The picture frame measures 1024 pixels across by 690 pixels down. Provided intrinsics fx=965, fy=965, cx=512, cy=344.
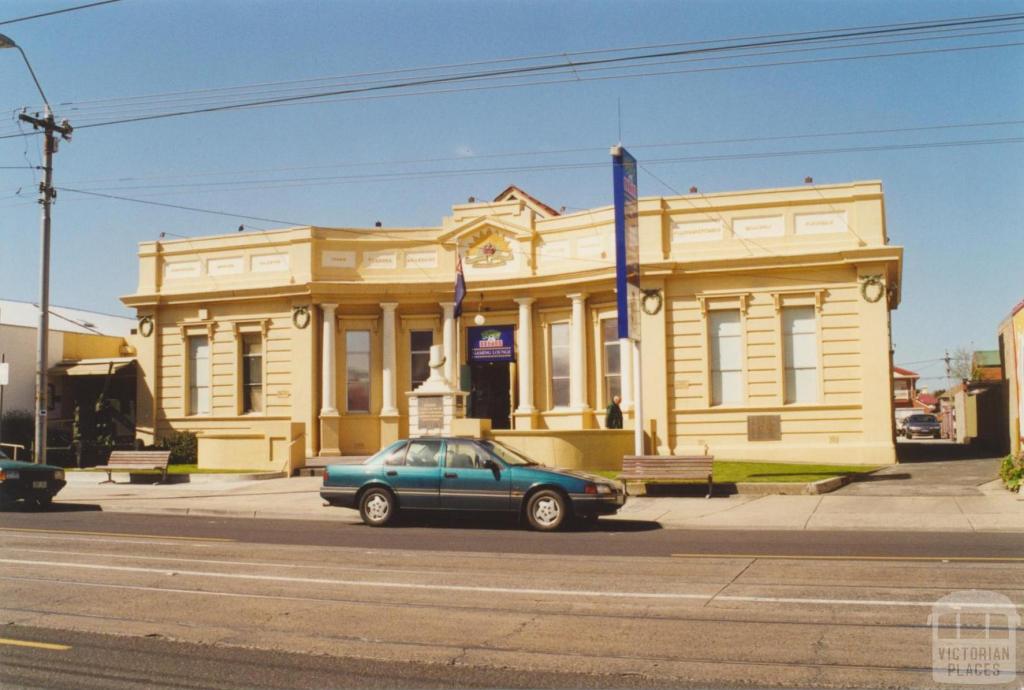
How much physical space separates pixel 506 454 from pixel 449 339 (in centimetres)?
1495

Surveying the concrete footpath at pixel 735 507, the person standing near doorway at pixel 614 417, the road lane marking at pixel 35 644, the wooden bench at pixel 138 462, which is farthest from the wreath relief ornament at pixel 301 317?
the road lane marking at pixel 35 644

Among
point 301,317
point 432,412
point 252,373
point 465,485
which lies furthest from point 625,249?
point 252,373

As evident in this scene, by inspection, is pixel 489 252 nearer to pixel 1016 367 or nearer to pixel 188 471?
pixel 188 471

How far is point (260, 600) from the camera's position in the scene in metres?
9.24

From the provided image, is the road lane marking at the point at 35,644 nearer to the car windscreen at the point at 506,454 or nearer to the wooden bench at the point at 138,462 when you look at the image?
the car windscreen at the point at 506,454

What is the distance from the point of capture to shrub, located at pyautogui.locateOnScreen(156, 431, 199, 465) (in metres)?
31.2

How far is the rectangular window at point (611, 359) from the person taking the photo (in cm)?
2912

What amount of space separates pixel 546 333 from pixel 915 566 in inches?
797

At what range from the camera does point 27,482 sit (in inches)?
776

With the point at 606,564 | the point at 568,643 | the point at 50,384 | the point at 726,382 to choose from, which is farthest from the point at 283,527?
the point at 50,384

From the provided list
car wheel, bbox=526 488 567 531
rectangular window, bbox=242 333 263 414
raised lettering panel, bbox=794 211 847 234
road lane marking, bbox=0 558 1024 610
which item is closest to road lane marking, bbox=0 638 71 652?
road lane marking, bbox=0 558 1024 610

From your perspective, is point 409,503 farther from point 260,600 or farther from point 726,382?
point 726,382

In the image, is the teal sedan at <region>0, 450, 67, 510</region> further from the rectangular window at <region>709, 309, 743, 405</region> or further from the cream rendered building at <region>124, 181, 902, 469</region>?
the rectangular window at <region>709, 309, 743, 405</region>

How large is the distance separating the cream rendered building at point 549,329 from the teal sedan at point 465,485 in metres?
8.46
